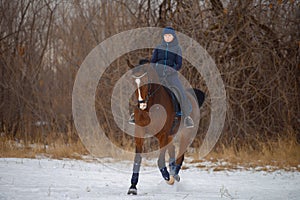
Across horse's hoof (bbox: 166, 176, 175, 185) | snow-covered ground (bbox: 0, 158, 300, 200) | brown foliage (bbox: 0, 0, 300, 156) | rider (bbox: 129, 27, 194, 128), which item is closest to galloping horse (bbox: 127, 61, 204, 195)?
horse's hoof (bbox: 166, 176, 175, 185)

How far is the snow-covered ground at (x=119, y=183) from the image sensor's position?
18.8ft

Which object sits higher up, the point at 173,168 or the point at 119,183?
the point at 173,168

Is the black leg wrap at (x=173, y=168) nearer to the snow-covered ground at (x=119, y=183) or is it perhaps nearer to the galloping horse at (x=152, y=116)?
the galloping horse at (x=152, y=116)

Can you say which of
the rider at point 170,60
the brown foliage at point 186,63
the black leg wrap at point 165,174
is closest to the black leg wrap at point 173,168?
the black leg wrap at point 165,174

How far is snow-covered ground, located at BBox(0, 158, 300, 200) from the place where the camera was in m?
5.73

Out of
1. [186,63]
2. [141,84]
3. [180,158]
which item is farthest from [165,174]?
[186,63]

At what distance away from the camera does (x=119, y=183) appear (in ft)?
23.9

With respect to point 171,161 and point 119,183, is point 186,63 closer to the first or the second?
point 171,161

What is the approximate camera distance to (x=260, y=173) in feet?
29.1

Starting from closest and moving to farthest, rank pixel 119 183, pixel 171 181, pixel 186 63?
pixel 171 181, pixel 119 183, pixel 186 63

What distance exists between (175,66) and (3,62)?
29.6 feet

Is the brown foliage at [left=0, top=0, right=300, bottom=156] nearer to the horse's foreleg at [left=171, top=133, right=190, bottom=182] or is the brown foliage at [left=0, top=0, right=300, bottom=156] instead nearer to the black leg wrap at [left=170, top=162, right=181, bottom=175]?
the horse's foreleg at [left=171, top=133, right=190, bottom=182]

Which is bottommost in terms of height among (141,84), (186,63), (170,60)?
(141,84)

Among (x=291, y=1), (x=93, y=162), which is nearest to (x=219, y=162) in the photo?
(x=93, y=162)
